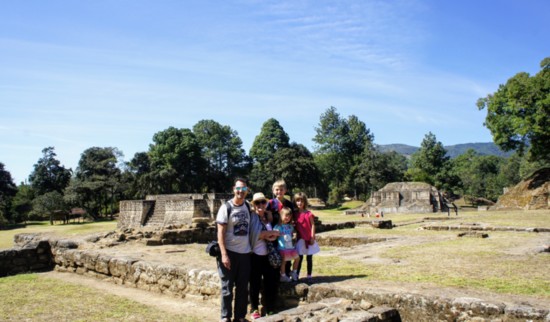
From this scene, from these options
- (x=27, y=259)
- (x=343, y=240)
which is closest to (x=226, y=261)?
(x=27, y=259)

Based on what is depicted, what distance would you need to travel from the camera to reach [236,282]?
5.45 meters

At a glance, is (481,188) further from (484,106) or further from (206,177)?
(206,177)

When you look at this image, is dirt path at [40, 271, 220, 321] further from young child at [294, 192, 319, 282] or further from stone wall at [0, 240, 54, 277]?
stone wall at [0, 240, 54, 277]

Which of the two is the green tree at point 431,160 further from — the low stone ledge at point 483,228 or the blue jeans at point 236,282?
the blue jeans at point 236,282

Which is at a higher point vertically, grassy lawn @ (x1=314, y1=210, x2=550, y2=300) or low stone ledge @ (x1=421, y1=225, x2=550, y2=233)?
low stone ledge @ (x1=421, y1=225, x2=550, y2=233)

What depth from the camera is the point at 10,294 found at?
7859 millimetres

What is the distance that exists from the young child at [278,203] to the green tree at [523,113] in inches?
1190

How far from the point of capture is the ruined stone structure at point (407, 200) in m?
35.2

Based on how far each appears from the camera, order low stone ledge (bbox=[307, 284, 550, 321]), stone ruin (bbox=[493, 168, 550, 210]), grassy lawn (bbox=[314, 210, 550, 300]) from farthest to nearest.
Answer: stone ruin (bbox=[493, 168, 550, 210])
grassy lawn (bbox=[314, 210, 550, 300])
low stone ledge (bbox=[307, 284, 550, 321])

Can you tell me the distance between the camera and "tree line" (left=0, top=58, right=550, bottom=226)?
33.4 m

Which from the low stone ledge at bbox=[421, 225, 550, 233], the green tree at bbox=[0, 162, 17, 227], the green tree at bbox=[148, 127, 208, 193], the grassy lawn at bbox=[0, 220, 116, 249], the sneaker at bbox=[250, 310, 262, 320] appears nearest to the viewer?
the sneaker at bbox=[250, 310, 262, 320]

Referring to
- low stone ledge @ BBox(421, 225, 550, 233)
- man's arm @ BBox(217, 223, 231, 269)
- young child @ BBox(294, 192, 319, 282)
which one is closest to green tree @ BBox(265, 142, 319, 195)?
low stone ledge @ BBox(421, 225, 550, 233)

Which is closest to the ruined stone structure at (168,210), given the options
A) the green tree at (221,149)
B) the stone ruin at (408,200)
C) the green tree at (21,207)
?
the stone ruin at (408,200)

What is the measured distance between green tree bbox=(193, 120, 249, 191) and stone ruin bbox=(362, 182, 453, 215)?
2378cm
